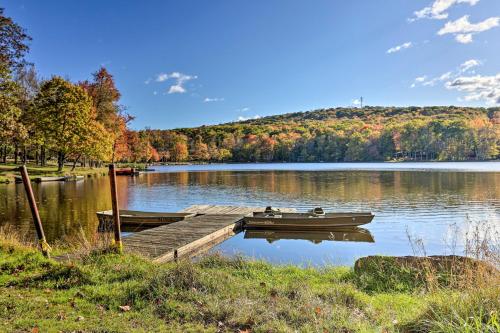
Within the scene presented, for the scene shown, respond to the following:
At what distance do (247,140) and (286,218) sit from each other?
133 meters

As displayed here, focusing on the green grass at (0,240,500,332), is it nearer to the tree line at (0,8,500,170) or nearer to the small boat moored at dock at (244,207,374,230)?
the small boat moored at dock at (244,207,374,230)

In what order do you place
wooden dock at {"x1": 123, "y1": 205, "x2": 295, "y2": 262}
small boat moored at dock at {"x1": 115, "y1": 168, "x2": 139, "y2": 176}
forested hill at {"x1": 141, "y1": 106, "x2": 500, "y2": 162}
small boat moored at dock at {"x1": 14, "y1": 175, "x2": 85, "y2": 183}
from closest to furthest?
wooden dock at {"x1": 123, "y1": 205, "x2": 295, "y2": 262} → small boat moored at dock at {"x1": 14, "y1": 175, "x2": 85, "y2": 183} → small boat moored at dock at {"x1": 115, "y1": 168, "x2": 139, "y2": 176} → forested hill at {"x1": 141, "y1": 106, "x2": 500, "y2": 162}

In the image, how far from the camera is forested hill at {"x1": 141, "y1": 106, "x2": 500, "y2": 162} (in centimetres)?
11694

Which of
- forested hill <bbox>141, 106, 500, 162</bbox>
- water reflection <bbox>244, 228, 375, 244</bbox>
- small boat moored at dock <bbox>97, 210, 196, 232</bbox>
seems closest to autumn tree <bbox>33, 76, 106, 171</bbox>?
small boat moored at dock <bbox>97, 210, 196, 232</bbox>

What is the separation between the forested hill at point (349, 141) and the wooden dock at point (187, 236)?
110 m

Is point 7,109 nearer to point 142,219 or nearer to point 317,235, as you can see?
point 142,219

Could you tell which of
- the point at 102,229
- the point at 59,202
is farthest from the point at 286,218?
→ the point at 59,202

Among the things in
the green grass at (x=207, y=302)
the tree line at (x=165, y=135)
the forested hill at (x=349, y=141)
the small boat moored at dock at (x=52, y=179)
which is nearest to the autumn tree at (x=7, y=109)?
the tree line at (x=165, y=135)

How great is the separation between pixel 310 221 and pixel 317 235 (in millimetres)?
894

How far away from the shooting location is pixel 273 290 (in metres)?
6.89

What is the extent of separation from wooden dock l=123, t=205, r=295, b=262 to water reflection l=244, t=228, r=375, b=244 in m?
1.16

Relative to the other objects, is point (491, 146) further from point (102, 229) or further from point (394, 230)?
point (102, 229)

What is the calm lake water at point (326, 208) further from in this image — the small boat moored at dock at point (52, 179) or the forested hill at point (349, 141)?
the forested hill at point (349, 141)

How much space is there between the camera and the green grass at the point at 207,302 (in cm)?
511
